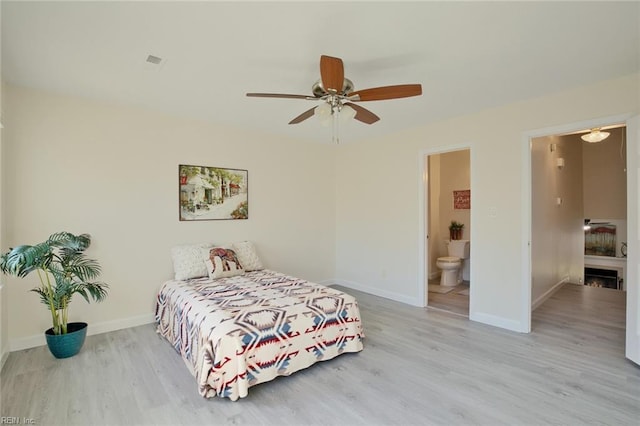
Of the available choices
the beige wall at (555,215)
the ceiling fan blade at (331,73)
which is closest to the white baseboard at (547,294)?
the beige wall at (555,215)

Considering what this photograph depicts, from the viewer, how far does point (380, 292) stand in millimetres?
4848

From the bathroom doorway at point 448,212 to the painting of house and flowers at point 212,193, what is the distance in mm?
3153

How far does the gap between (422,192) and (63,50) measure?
3.94 metres

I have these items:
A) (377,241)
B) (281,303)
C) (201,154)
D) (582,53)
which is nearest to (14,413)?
(281,303)

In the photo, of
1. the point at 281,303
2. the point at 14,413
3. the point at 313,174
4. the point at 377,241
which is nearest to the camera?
the point at 14,413

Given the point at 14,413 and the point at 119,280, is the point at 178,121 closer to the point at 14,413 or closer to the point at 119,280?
the point at 119,280

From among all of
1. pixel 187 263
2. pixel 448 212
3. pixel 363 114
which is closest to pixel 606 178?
pixel 448 212

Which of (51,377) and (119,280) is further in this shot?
(119,280)

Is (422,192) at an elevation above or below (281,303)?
above

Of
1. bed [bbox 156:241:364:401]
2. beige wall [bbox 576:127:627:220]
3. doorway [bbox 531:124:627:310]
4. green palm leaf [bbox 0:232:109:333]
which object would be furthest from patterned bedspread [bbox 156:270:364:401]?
beige wall [bbox 576:127:627:220]

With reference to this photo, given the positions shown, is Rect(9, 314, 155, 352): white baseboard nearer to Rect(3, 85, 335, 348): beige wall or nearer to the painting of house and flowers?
Rect(3, 85, 335, 348): beige wall

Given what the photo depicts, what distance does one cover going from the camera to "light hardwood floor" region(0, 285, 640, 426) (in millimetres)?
1997

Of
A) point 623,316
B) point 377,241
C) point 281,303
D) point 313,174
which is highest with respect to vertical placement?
point 313,174

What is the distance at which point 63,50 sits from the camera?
230cm
